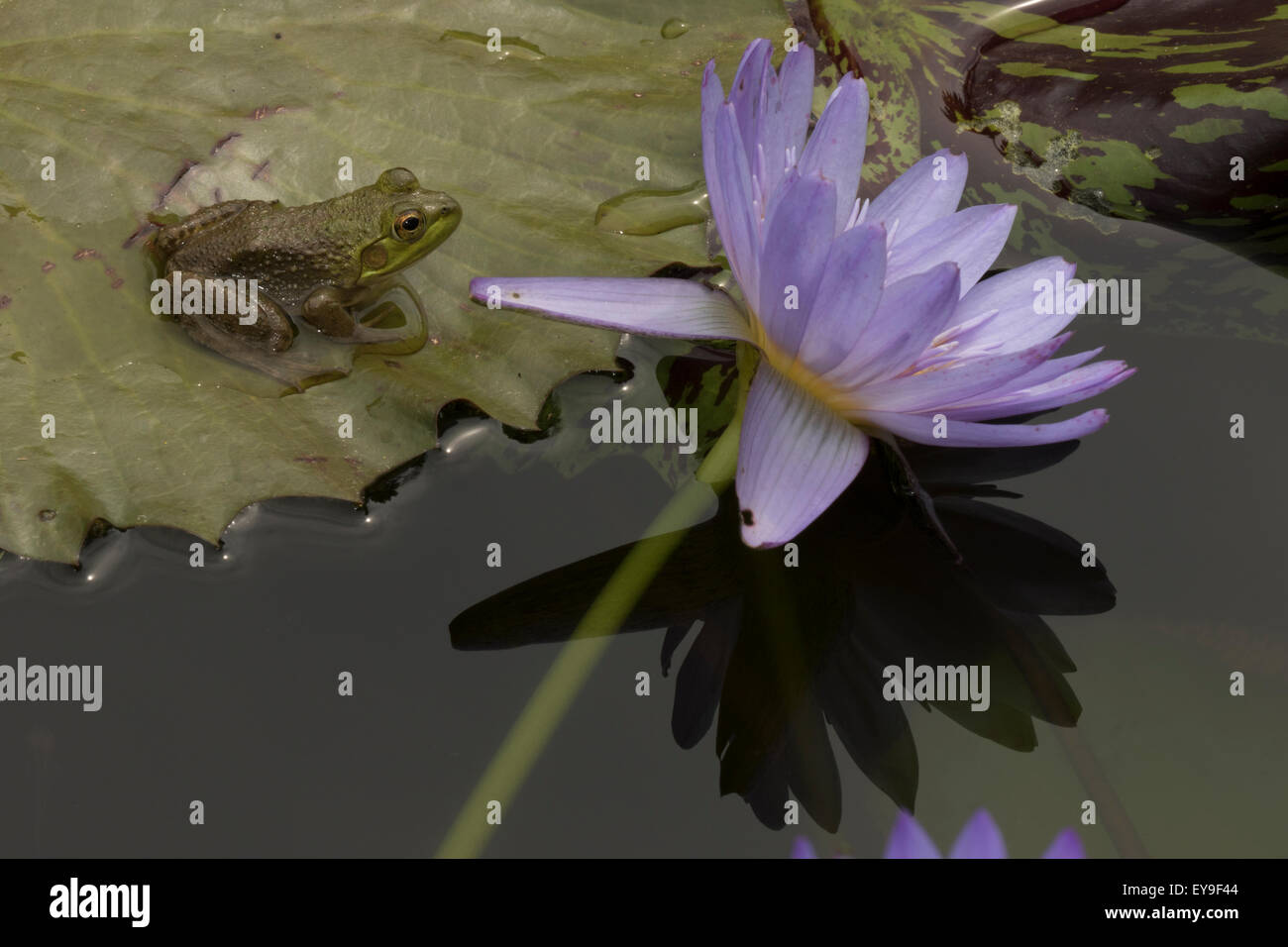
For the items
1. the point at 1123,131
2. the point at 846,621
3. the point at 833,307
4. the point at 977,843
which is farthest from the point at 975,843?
the point at 1123,131

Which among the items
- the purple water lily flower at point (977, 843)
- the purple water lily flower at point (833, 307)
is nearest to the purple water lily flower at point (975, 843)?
the purple water lily flower at point (977, 843)

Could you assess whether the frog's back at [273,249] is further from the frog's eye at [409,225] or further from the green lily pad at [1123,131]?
the green lily pad at [1123,131]

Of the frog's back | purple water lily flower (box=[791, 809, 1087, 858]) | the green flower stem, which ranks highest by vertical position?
the frog's back

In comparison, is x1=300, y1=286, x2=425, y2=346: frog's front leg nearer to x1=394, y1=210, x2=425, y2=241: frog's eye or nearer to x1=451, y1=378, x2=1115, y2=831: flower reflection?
x1=394, y1=210, x2=425, y2=241: frog's eye

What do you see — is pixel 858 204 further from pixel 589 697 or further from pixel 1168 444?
pixel 589 697

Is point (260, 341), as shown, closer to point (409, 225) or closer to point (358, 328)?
point (358, 328)

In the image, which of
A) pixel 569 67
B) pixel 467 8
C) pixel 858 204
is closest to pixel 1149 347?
pixel 858 204

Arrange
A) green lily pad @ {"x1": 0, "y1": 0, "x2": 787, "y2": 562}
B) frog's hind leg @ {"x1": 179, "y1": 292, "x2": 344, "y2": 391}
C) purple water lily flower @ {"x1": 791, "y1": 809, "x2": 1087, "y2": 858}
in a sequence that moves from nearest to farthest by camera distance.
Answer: purple water lily flower @ {"x1": 791, "y1": 809, "x2": 1087, "y2": 858} → green lily pad @ {"x1": 0, "y1": 0, "x2": 787, "y2": 562} → frog's hind leg @ {"x1": 179, "y1": 292, "x2": 344, "y2": 391}

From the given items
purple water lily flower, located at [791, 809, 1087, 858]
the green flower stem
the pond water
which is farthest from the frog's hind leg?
purple water lily flower, located at [791, 809, 1087, 858]
